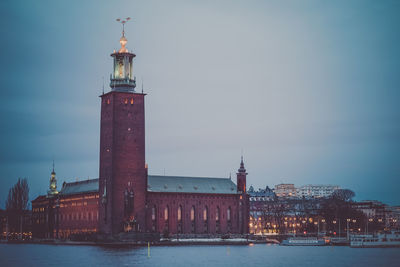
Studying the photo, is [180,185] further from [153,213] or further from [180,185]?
[153,213]

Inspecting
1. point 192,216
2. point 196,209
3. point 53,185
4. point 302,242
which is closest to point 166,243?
point 192,216

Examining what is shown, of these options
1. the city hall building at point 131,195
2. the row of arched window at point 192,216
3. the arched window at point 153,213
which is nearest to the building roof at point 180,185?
the city hall building at point 131,195

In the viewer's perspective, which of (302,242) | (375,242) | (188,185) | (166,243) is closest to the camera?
(166,243)

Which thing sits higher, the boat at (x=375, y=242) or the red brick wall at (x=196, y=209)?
the red brick wall at (x=196, y=209)

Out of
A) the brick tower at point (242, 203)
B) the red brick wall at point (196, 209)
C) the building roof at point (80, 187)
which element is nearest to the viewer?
the red brick wall at point (196, 209)

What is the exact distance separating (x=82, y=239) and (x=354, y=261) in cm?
5521

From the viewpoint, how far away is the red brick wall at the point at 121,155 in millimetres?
111625

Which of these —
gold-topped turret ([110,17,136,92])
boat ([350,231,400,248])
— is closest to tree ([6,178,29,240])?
gold-topped turret ([110,17,136,92])

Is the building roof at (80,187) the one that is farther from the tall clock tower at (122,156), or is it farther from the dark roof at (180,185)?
the tall clock tower at (122,156)

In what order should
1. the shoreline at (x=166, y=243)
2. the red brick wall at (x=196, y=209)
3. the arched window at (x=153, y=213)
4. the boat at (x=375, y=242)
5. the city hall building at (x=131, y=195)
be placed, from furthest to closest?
the red brick wall at (x=196, y=209) → the arched window at (x=153, y=213) → the city hall building at (x=131, y=195) → the boat at (x=375, y=242) → the shoreline at (x=166, y=243)

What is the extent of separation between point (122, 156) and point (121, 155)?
0.22 m

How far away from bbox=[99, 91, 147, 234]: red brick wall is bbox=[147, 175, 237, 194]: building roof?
6.95 metres

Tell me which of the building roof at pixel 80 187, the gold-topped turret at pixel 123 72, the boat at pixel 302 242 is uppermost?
the gold-topped turret at pixel 123 72

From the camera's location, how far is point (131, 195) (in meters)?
113
